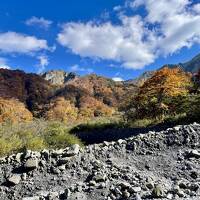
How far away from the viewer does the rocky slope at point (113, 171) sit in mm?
9609

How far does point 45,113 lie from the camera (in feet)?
300

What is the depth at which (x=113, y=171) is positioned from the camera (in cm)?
1083

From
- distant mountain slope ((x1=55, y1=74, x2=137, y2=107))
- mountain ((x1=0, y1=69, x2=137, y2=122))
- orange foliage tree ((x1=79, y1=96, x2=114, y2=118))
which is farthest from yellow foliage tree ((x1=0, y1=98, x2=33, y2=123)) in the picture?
distant mountain slope ((x1=55, y1=74, x2=137, y2=107))

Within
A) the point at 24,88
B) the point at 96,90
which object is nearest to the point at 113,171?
the point at 24,88

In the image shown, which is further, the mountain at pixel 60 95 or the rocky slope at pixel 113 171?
the mountain at pixel 60 95

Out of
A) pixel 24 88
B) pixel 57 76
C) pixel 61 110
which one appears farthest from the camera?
pixel 57 76

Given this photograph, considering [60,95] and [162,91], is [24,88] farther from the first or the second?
[162,91]

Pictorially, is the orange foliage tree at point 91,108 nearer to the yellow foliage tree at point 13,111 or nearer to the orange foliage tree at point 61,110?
the orange foliage tree at point 61,110

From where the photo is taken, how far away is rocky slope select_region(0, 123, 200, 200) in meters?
9.61

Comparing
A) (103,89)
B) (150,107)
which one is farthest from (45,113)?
(150,107)

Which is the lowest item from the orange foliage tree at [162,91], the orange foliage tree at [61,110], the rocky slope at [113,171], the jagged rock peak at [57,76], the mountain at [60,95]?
the rocky slope at [113,171]

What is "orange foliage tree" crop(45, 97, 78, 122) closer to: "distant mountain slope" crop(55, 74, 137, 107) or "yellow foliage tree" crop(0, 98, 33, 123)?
"yellow foliage tree" crop(0, 98, 33, 123)

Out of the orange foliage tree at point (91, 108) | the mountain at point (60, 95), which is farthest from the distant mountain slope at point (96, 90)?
the orange foliage tree at point (91, 108)

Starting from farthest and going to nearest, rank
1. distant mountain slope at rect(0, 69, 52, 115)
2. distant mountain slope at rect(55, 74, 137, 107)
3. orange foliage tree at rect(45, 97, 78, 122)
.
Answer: distant mountain slope at rect(0, 69, 52, 115) → distant mountain slope at rect(55, 74, 137, 107) → orange foliage tree at rect(45, 97, 78, 122)
